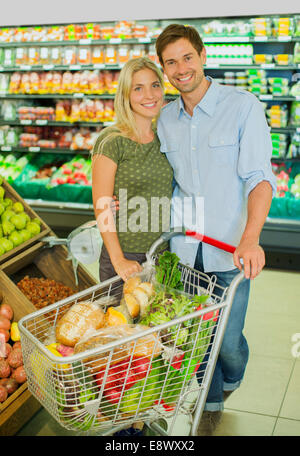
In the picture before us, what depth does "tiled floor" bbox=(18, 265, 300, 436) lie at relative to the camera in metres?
2.45

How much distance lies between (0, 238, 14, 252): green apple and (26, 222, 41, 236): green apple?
17cm

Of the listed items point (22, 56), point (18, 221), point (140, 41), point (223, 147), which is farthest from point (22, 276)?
point (22, 56)

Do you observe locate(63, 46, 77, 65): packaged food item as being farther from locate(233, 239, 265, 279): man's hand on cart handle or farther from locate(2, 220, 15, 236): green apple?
locate(233, 239, 265, 279): man's hand on cart handle

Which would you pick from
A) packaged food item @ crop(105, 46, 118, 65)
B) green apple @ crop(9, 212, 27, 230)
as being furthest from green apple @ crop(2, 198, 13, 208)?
packaged food item @ crop(105, 46, 118, 65)

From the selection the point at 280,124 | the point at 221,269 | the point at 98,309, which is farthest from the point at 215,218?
the point at 280,124

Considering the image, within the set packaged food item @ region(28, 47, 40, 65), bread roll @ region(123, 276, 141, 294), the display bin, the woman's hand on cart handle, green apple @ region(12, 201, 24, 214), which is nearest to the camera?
bread roll @ region(123, 276, 141, 294)

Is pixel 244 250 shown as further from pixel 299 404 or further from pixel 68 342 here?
pixel 299 404

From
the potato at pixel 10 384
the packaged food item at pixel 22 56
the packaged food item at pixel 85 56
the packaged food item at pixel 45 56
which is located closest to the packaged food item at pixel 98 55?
the packaged food item at pixel 85 56

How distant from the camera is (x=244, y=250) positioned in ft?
5.55

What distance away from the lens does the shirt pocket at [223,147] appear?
6.72 feet

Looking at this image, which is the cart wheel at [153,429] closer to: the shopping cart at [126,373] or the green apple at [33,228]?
the shopping cart at [126,373]

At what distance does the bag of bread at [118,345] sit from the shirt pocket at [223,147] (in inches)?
32.7

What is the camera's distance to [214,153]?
6.82 ft

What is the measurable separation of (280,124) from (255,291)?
5.02ft
